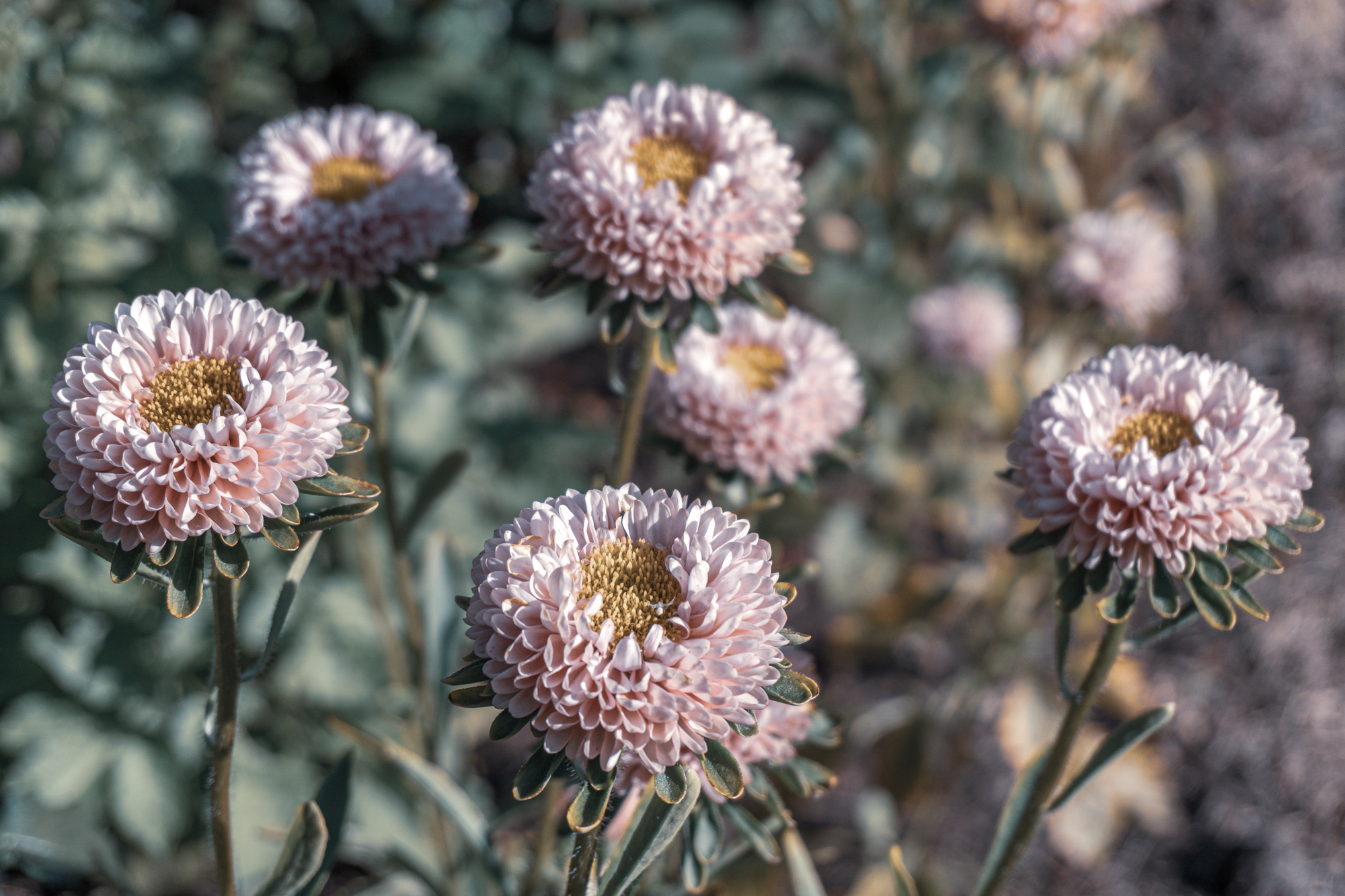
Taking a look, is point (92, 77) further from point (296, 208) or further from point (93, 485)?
point (93, 485)

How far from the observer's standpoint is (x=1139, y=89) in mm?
3617

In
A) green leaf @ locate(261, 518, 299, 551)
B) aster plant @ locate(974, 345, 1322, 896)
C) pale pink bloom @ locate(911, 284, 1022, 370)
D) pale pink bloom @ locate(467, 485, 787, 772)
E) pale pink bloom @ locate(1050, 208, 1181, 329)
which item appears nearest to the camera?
pale pink bloom @ locate(467, 485, 787, 772)

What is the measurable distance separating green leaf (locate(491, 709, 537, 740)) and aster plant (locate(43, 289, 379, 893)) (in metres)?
0.24

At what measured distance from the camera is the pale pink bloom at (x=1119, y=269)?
2615 millimetres

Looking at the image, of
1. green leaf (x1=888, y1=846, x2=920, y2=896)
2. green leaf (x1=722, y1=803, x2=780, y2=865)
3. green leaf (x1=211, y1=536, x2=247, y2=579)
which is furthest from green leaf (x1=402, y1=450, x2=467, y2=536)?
green leaf (x1=888, y1=846, x2=920, y2=896)

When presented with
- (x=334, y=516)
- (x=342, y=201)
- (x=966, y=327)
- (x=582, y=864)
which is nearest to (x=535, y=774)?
(x=582, y=864)

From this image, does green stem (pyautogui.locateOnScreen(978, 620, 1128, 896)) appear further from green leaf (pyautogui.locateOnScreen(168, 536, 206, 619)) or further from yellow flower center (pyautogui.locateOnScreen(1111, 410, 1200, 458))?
green leaf (pyautogui.locateOnScreen(168, 536, 206, 619))

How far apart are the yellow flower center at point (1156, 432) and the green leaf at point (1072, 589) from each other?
0.14 m

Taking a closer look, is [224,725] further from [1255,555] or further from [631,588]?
[1255,555]

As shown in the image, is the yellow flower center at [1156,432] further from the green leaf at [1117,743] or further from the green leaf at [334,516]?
the green leaf at [334,516]

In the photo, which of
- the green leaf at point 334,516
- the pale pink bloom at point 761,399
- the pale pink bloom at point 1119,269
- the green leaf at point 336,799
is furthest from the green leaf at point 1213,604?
the pale pink bloom at point 1119,269

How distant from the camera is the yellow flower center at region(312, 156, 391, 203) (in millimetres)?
1469

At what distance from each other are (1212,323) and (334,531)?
303cm

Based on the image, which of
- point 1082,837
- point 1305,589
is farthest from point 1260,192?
point 1082,837
